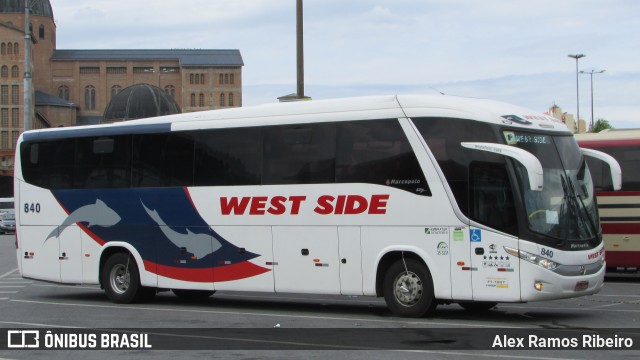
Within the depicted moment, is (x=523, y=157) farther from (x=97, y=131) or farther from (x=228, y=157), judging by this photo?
(x=97, y=131)

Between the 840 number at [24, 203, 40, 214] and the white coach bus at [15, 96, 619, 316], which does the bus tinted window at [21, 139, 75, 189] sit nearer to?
the white coach bus at [15, 96, 619, 316]


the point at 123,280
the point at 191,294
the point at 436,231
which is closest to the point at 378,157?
the point at 436,231

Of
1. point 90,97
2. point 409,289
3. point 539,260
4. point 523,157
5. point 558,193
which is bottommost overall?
point 409,289

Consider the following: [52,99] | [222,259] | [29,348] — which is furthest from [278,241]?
[52,99]

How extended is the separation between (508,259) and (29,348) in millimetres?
6305

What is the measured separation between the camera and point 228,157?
16.4m

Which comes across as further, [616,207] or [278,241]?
[616,207]

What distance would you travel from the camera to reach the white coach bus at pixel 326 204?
13.6 m

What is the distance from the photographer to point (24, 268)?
19.1 metres

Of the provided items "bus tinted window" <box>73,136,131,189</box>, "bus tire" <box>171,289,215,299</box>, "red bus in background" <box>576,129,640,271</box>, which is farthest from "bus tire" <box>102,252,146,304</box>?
"red bus in background" <box>576,129,640,271</box>

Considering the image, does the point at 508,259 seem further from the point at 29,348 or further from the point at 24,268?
the point at 24,268

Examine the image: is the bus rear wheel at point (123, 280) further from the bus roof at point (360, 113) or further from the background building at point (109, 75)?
the background building at point (109, 75)

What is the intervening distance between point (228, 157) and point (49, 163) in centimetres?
443

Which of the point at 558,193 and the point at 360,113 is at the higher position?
the point at 360,113
